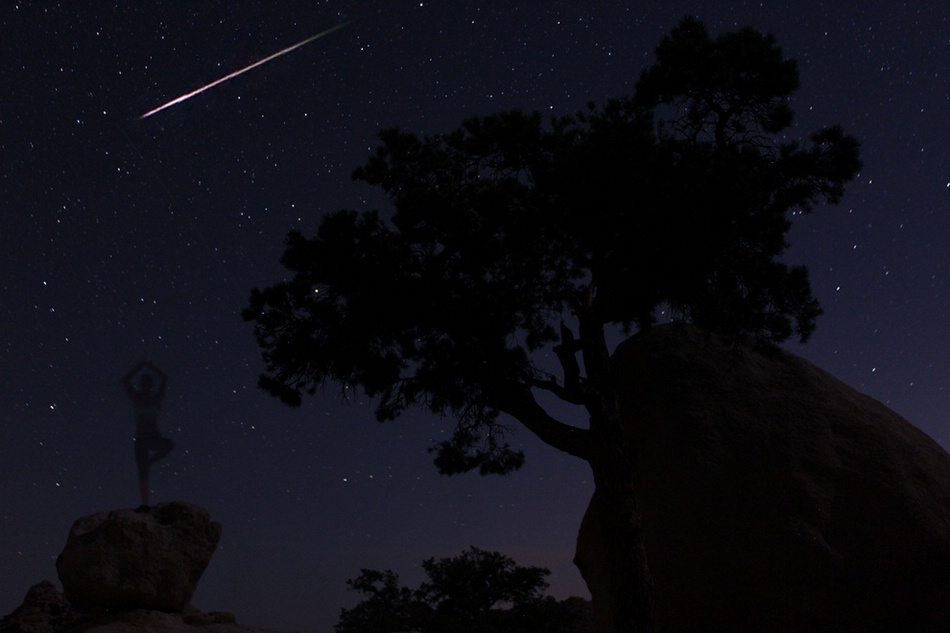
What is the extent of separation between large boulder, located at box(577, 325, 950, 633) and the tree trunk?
1.01 m

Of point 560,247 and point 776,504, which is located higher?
point 560,247

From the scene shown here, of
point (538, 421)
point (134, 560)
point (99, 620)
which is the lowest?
point (99, 620)

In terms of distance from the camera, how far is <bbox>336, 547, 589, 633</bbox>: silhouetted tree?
16141 millimetres

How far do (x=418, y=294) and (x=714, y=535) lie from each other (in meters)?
5.64

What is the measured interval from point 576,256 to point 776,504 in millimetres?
4632

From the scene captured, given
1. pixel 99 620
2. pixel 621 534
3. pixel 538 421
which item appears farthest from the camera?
pixel 99 620

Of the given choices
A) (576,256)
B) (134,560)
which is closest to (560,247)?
(576,256)

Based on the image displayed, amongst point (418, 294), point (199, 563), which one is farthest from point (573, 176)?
point (199, 563)

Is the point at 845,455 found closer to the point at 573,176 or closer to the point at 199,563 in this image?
the point at 573,176

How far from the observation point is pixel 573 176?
10.5 m

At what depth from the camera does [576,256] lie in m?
11.3

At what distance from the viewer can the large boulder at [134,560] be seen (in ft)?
38.3

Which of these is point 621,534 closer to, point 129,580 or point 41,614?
point 129,580

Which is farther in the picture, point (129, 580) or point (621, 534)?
point (129, 580)
